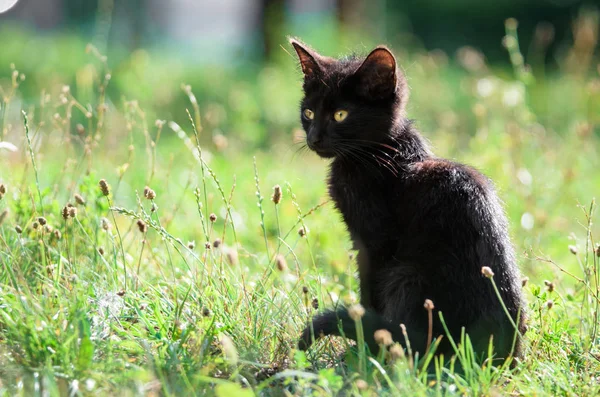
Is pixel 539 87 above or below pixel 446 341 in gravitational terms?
above

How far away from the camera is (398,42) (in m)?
9.84

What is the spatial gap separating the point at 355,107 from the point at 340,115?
73 mm

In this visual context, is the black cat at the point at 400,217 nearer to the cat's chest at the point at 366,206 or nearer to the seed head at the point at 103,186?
the cat's chest at the point at 366,206

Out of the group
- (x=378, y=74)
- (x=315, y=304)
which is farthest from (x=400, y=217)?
(x=378, y=74)

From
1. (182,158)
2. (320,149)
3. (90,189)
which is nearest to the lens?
(320,149)

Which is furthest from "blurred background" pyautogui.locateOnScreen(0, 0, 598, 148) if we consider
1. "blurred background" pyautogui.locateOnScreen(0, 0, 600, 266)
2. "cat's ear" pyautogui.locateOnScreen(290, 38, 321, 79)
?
"cat's ear" pyautogui.locateOnScreen(290, 38, 321, 79)

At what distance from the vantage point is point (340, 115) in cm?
298

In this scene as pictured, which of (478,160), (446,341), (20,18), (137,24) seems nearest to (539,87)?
(478,160)

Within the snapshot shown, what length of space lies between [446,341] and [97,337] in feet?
3.90

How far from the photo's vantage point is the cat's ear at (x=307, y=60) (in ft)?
10.1

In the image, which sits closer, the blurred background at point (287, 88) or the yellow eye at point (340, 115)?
the yellow eye at point (340, 115)

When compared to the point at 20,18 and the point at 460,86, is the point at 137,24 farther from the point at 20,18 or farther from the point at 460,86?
the point at 460,86

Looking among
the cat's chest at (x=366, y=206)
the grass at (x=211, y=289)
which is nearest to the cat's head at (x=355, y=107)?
the cat's chest at (x=366, y=206)

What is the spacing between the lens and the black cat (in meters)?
2.47
